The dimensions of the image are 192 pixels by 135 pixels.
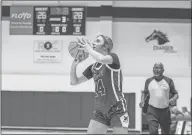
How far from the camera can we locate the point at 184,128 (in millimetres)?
9727

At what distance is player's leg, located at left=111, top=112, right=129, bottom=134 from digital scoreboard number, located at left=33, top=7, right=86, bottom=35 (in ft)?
28.6

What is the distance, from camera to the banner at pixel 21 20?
13148 millimetres

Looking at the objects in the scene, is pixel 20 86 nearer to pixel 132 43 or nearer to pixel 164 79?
pixel 132 43

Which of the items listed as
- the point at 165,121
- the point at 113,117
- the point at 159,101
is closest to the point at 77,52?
the point at 113,117

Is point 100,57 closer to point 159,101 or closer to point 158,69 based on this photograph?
point 158,69

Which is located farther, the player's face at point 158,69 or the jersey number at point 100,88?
the player's face at point 158,69

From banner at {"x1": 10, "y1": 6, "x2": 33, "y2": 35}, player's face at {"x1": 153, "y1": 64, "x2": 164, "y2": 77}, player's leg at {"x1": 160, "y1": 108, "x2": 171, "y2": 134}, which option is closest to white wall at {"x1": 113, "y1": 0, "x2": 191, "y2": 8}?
banner at {"x1": 10, "y1": 6, "x2": 33, "y2": 35}

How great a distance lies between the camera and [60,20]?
12.9 metres

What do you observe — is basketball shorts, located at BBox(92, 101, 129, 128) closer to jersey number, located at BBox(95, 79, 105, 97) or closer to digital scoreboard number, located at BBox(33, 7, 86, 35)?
jersey number, located at BBox(95, 79, 105, 97)

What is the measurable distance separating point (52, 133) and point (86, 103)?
1.39 metres

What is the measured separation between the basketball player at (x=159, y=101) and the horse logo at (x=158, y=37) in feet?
20.0

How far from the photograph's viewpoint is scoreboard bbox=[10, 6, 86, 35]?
42.3 feet

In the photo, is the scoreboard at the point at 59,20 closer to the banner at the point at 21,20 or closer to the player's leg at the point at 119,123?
the banner at the point at 21,20

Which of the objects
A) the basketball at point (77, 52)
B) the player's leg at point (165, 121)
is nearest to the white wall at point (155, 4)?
the player's leg at point (165, 121)
